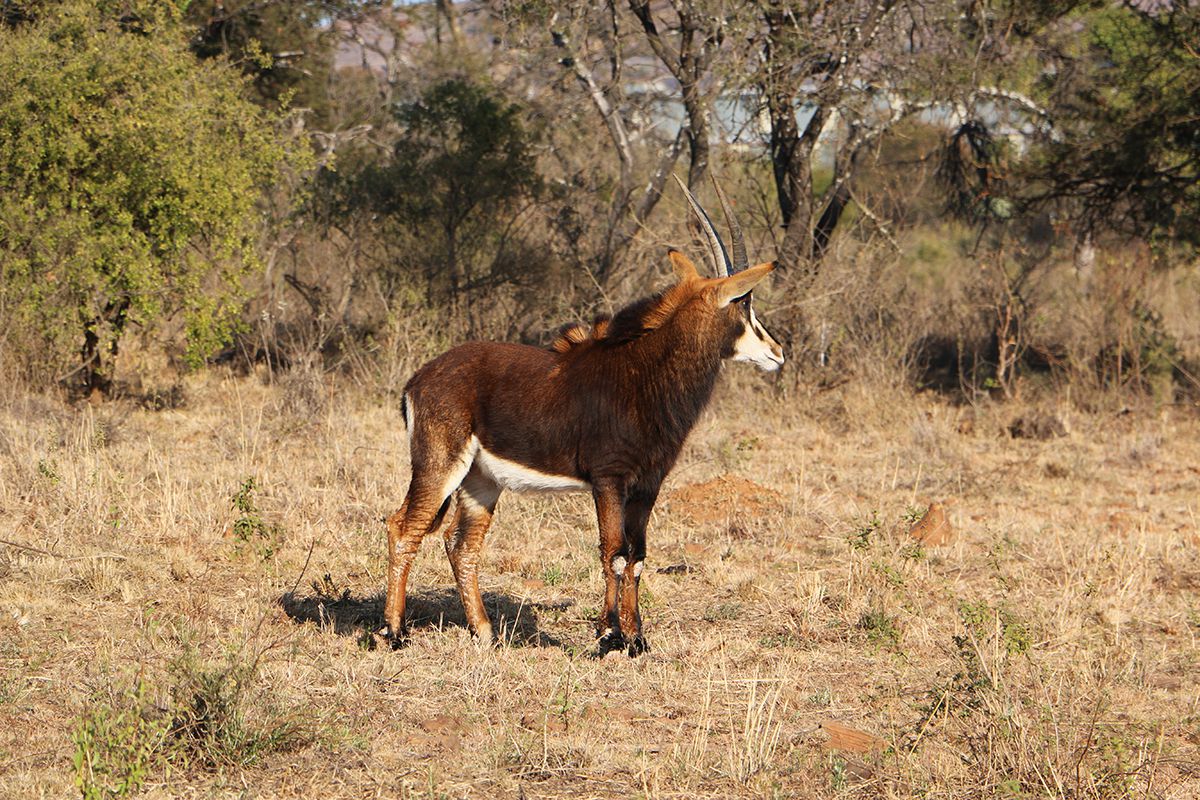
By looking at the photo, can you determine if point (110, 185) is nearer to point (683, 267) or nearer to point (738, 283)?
point (683, 267)

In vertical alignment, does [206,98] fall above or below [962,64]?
below

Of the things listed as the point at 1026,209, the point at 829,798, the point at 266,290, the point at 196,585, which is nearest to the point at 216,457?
the point at 196,585

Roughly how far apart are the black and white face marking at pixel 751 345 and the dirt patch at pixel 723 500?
3.11 m

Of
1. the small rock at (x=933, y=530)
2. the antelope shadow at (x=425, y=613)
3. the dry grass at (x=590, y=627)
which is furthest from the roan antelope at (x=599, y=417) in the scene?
the small rock at (x=933, y=530)

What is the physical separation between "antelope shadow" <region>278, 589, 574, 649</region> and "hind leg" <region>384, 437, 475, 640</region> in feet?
0.73

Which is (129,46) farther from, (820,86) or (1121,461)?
(1121,461)

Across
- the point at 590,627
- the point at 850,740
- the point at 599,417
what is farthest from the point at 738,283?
the point at 850,740

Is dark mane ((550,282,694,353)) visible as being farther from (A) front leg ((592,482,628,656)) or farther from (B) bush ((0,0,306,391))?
(B) bush ((0,0,306,391))

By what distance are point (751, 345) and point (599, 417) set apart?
0.93 metres

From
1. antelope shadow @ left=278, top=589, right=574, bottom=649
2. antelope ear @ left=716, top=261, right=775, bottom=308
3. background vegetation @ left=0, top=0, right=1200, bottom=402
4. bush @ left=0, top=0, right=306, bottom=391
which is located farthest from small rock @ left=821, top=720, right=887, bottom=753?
bush @ left=0, top=0, right=306, bottom=391

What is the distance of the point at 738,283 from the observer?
272 inches

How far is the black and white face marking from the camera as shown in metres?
7.11

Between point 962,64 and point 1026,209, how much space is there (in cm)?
291

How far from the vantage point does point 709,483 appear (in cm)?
1084
